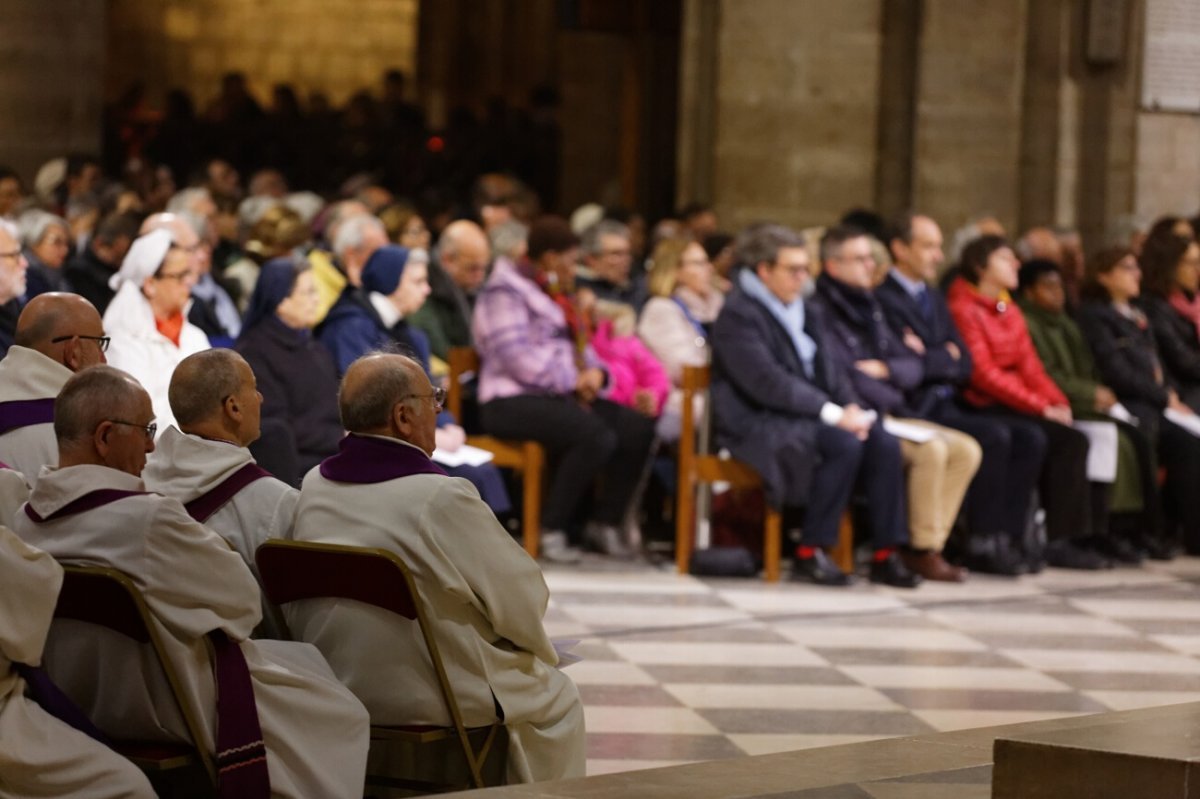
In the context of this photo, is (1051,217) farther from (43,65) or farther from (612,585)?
(43,65)

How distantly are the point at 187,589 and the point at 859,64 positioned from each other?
10369mm

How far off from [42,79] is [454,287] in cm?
801

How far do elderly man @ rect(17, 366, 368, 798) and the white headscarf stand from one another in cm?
325

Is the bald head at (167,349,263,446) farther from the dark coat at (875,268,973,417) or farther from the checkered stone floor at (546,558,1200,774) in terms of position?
the dark coat at (875,268,973,417)

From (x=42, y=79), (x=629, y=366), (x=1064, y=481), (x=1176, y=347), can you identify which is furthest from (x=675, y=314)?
(x=42, y=79)

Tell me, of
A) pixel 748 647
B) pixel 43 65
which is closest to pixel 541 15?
pixel 43 65

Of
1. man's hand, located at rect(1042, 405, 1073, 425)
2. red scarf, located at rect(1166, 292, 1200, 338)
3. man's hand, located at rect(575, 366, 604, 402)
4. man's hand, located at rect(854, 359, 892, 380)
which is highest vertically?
red scarf, located at rect(1166, 292, 1200, 338)

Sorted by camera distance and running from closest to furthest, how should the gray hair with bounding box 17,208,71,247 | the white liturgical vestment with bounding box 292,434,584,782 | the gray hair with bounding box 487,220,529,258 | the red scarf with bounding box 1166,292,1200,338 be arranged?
the white liturgical vestment with bounding box 292,434,584,782
the gray hair with bounding box 17,208,71,247
the gray hair with bounding box 487,220,529,258
the red scarf with bounding box 1166,292,1200,338

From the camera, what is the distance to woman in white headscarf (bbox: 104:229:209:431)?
26.1ft

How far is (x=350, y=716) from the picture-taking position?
15.8 ft

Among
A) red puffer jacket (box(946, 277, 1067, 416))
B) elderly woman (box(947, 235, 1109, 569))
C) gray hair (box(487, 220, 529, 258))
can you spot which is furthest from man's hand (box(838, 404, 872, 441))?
gray hair (box(487, 220, 529, 258))

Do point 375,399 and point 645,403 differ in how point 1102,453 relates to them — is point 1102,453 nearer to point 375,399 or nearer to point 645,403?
point 645,403

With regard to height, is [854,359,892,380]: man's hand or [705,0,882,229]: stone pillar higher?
[705,0,882,229]: stone pillar

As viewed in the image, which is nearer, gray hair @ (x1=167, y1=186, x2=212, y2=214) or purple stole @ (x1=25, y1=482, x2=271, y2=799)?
purple stole @ (x1=25, y1=482, x2=271, y2=799)
